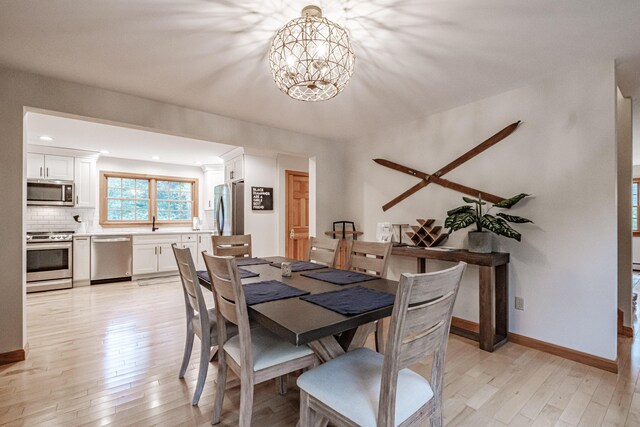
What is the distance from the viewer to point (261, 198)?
17.4 feet

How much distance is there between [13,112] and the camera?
2.47 meters

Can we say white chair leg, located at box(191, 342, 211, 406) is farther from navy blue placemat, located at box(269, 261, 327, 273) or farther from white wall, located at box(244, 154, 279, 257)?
white wall, located at box(244, 154, 279, 257)

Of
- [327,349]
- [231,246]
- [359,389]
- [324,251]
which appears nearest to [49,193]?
[231,246]

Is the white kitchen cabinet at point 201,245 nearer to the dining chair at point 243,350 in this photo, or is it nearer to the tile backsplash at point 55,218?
the tile backsplash at point 55,218

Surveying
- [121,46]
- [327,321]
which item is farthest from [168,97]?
[327,321]

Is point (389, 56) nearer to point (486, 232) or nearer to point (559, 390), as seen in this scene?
point (486, 232)

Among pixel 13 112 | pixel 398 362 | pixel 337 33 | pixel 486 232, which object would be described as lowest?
pixel 398 362

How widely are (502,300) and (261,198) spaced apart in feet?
12.7

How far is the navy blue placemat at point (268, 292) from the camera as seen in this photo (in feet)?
5.21

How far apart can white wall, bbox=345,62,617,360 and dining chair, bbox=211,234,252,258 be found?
226 cm

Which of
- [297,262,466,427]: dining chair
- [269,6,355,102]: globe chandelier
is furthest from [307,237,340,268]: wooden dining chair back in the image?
[269,6,355,102]: globe chandelier

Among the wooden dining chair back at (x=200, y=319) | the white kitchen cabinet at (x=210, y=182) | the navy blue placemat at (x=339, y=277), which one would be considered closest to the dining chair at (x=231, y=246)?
the wooden dining chair back at (x=200, y=319)

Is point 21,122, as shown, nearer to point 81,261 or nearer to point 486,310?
point 81,261

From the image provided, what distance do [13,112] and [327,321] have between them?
3.12 m
